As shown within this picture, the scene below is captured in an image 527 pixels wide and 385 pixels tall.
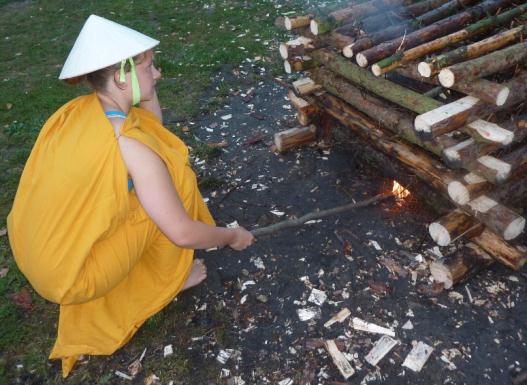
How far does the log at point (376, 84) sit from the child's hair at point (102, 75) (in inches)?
83.0

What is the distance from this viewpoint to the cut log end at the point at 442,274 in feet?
11.2

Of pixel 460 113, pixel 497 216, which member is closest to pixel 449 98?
pixel 460 113

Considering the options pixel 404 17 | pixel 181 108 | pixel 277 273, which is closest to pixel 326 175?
pixel 277 273

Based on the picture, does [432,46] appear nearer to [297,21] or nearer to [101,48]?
[297,21]

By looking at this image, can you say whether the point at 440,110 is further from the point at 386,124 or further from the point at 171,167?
the point at 171,167

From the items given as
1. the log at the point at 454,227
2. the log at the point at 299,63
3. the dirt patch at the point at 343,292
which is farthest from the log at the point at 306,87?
the log at the point at 454,227

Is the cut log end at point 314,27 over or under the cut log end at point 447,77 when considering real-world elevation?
over

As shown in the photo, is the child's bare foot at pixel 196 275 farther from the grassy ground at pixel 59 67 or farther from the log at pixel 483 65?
the log at pixel 483 65

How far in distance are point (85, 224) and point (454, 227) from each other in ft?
9.16

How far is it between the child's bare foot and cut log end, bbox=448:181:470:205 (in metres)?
2.17

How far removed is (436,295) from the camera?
348 centimetres

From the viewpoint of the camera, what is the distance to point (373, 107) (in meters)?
3.98

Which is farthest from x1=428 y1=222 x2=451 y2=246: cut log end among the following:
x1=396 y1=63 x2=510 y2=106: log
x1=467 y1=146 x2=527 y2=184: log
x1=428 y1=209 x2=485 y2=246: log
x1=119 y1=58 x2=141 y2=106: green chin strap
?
x1=119 y1=58 x2=141 y2=106: green chin strap

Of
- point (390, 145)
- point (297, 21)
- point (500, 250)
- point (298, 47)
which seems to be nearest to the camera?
point (500, 250)
